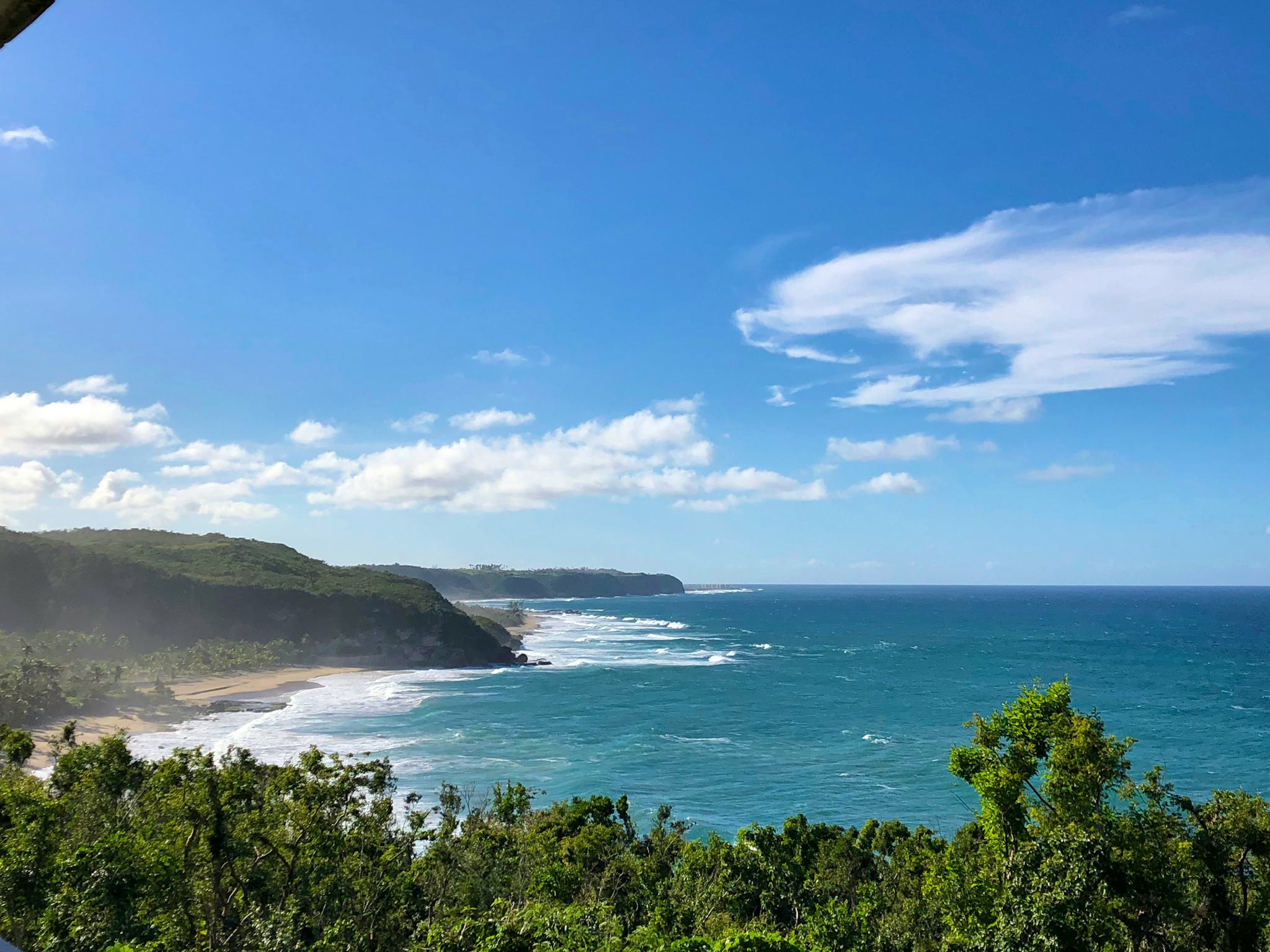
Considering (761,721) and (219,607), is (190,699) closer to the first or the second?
(219,607)

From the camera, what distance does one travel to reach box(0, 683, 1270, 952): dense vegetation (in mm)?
15648

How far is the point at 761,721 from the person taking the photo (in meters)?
82.0

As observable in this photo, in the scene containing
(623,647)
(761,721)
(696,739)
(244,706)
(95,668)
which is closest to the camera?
(696,739)

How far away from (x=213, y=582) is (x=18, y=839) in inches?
5379

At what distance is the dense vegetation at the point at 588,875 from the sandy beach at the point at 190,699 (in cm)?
3858

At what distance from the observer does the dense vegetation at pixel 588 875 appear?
1565cm

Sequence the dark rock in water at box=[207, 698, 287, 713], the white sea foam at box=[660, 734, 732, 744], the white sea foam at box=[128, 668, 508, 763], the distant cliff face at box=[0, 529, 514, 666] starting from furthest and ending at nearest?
the distant cliff face at box=[0, 529, 514, 666] < the dark rock in water at box=[207, 698, 287, 713] < the white sea foam at box=[660, 734, 732, 744] < the white sea foam at box=[128, 668, 508, 763]

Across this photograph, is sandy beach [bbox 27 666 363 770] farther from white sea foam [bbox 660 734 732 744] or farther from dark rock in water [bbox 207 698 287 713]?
white sea foam [bbox 660 734 732 744]

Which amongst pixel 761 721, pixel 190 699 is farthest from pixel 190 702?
pixel 761 721

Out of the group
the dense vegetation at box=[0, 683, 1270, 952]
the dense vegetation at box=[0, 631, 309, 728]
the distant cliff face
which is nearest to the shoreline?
the dense vegetation at box=[0, 631, 309, 728]

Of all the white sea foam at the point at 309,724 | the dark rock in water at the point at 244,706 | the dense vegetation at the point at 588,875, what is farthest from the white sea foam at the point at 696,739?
the dark rock in water at the point at 244,706

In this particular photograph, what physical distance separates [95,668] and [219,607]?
47.9 metres

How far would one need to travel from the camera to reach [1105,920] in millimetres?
15766

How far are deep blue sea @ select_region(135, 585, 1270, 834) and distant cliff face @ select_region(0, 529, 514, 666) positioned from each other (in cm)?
1596
